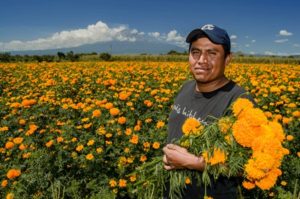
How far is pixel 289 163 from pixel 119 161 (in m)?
2.00

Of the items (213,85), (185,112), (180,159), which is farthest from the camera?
(185,112)

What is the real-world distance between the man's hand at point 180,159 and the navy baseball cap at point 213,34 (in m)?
0.68

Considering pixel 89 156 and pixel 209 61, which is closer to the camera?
pixel 209 61

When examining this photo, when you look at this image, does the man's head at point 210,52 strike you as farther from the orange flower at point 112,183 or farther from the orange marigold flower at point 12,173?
the orange marigold flower at point 12,173

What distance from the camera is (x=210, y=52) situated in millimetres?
2074

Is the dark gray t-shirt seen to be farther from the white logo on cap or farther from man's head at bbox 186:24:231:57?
the white logo on cap

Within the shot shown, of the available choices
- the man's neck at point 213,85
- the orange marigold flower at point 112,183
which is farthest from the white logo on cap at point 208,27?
the orange marigold flower at point 112,183

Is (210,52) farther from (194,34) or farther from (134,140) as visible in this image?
(134,140)

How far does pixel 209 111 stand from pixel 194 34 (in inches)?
18.9

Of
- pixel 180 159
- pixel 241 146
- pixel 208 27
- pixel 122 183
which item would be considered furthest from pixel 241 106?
pixel 122 183

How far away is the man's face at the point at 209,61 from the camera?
80.9 inches

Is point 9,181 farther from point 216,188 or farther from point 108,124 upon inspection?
point 216,188

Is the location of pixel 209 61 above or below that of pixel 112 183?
above

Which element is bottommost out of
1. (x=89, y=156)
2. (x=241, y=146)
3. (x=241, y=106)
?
(x=89, y=156)
